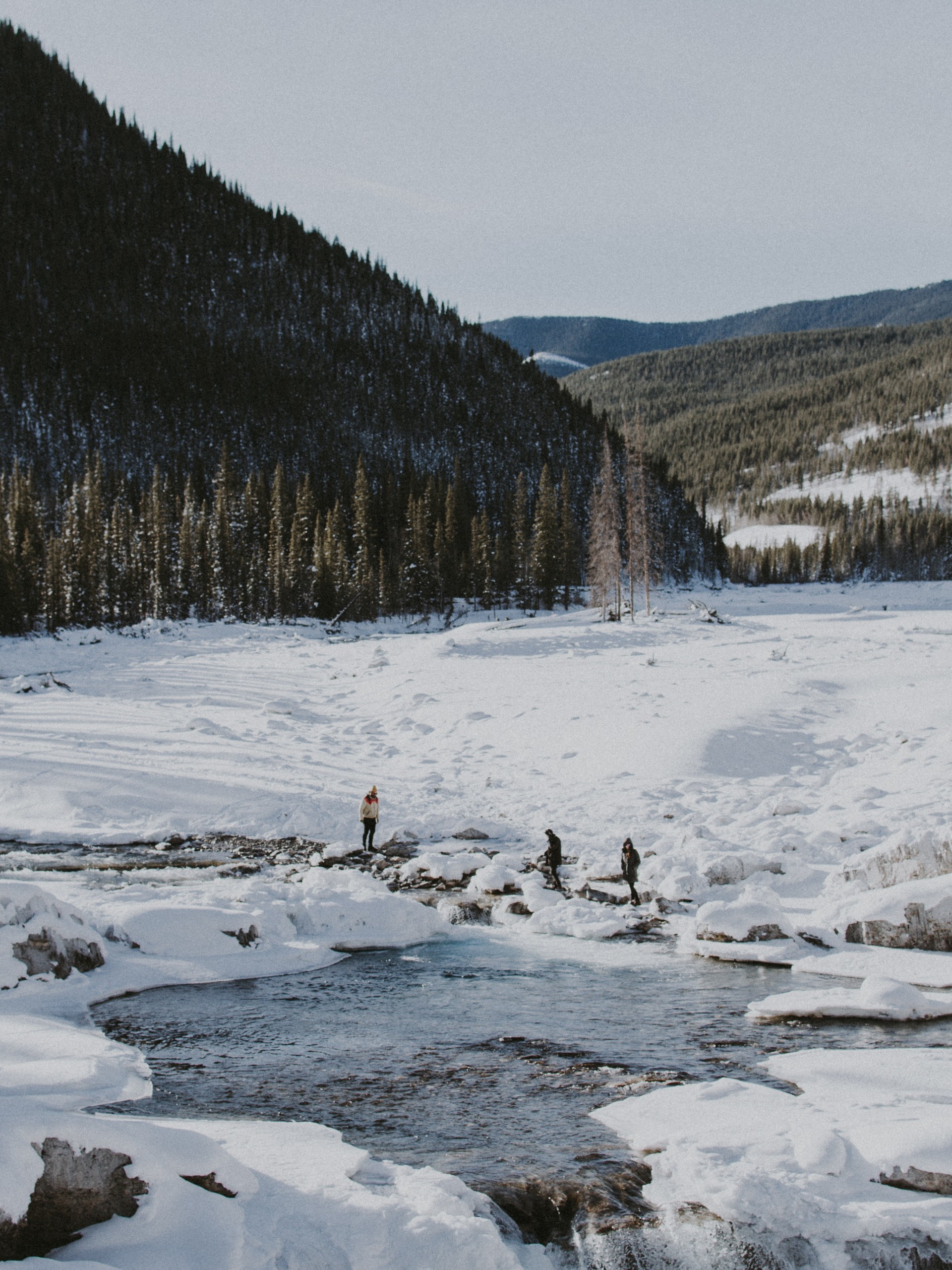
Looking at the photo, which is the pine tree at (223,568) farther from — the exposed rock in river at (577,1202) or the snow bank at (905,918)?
the exposed rock in river at (577,1202)

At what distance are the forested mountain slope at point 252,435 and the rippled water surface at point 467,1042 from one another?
221 feet

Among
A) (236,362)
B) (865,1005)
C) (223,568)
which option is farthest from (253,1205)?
(236,362)

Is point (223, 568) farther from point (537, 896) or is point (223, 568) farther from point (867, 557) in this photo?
point (867, 557)

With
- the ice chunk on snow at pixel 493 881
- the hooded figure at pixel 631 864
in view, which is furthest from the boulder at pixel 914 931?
the ice chunk on snow at pixel 493 881

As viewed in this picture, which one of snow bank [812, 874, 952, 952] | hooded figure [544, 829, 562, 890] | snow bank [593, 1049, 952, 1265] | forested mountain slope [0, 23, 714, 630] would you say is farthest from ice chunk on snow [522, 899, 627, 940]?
forested mountain slope [0, 23, 714, 630]

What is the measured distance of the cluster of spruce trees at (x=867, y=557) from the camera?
15500 centimetres

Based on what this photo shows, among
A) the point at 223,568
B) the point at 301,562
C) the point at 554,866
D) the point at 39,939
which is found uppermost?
the point at 301,562

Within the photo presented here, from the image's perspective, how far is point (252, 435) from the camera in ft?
475

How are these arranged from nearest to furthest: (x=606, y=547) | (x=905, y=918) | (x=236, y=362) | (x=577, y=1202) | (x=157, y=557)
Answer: (x=577, y=1202) < (x=905, y=918) < (x=606, y=547) < (x=157, y=557) < (x=236, y=362)

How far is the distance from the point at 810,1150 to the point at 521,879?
11348mm

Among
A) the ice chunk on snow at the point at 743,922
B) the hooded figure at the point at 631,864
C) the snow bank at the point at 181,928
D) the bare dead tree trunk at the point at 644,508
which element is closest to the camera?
the snow bank at the point at 181,928

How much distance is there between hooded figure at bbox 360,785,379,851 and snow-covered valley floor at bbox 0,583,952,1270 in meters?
1.18

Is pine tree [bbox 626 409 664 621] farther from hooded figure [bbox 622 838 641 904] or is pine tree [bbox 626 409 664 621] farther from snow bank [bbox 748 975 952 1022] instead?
snow bank [bbox 748 975 952 1022]

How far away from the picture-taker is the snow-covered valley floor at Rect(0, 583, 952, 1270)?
5.93m
